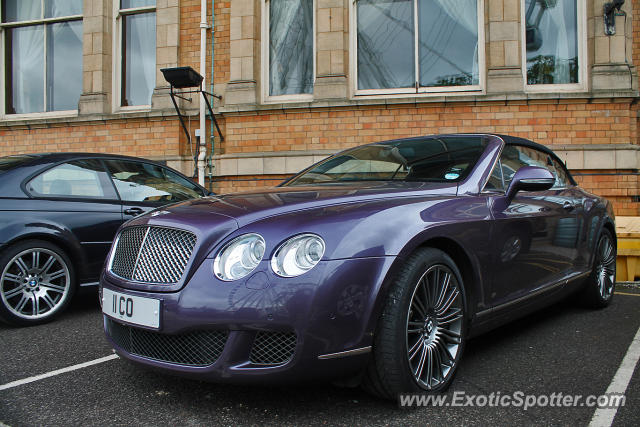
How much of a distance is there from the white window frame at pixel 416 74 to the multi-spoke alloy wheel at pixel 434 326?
23.1 ft

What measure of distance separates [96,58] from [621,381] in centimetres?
1078

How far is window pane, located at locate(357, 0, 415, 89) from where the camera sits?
31.3 ft

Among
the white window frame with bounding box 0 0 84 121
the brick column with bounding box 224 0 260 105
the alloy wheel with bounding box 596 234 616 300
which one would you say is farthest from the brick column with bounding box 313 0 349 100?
the alloy wheel with bounding box 596 234 616 300

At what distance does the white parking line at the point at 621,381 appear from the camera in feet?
7.57

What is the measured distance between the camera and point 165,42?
10328mm

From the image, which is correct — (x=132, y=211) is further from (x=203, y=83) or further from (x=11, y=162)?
(x=203, y=83)

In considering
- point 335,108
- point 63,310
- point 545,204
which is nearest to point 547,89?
point 335,108

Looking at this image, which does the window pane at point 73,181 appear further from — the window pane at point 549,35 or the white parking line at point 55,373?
the window pane at point 549,35

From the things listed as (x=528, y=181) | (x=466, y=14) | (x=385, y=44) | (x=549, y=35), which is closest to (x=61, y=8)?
(x=385, y=44)

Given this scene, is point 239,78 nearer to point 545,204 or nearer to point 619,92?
point 619,92

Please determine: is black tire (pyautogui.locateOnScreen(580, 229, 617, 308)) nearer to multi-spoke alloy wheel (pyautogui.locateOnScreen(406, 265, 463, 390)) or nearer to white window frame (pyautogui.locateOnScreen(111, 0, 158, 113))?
multi-spoke alloy wheel (pyautogui.locateOnScreen(406, 265, 463, 390))

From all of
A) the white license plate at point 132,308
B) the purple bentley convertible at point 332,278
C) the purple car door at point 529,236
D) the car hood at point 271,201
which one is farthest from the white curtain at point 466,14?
the white license plate at point 132,308

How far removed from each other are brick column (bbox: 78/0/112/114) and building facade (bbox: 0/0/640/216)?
1.0 inches

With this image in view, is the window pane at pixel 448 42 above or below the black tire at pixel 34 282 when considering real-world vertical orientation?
above
